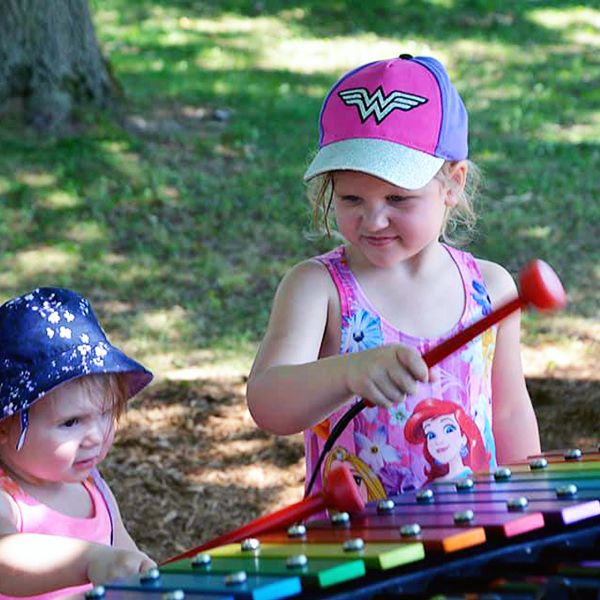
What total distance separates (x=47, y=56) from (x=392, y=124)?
557cm

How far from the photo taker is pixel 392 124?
10.4ft

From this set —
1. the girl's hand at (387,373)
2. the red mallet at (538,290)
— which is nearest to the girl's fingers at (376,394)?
the girl's hand at (387,373)

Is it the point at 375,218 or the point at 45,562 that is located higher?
the point at 375,218

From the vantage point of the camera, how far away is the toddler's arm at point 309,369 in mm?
2734

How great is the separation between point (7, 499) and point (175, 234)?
4.81 meters

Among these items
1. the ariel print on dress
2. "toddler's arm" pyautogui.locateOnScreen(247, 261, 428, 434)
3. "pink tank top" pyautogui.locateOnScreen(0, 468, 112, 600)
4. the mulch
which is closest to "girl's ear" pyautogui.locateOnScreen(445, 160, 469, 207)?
"toddler's arm" pyautogui.locateOnScreen(247, 261, 428, 434)

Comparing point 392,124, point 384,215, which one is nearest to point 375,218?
point 384,215

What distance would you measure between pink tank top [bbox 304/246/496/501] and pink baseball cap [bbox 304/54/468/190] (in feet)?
1.24

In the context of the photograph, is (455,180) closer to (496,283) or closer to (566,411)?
(496,283)

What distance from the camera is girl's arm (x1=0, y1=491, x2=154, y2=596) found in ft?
8.70

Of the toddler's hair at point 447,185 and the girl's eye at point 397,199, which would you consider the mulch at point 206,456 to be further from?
the girl's eye at point 397,199

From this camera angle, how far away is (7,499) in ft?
9.59

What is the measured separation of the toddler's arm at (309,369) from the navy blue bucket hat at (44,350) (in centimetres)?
33

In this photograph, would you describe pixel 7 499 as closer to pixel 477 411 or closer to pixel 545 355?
pixel 477 411
